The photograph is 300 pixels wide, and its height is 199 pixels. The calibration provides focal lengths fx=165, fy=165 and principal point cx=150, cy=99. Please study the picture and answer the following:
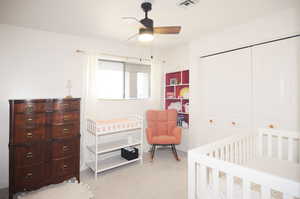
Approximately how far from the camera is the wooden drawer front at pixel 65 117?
2.34 m

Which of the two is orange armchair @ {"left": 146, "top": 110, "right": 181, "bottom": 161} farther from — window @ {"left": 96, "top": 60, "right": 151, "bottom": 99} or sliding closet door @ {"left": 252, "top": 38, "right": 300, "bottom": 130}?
sliding closet door @ {"left": 252, "top": 38, "right": 300, "bottom": 130}

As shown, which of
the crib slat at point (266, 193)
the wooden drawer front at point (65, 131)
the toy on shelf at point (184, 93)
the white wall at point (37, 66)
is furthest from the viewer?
the toy on shelf at point (184, 93)

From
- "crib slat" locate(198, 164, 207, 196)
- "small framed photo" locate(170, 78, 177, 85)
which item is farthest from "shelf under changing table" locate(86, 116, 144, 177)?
"crib slat" locate(198, 164, 207, 196)

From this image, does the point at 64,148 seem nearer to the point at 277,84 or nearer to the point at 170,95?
the point at 170,95

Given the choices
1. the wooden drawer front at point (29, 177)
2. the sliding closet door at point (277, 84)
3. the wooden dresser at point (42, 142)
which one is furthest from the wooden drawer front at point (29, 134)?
the sliding closet door at point (277, 84)

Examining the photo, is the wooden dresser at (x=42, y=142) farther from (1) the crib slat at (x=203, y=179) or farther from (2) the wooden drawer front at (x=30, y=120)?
(1) the crib slat at (x=203, y=179)

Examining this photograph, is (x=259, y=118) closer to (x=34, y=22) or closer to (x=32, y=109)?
(x=32, y=109)

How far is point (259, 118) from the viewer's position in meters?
2.52

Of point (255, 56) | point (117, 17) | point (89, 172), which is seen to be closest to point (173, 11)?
point (117, 17)

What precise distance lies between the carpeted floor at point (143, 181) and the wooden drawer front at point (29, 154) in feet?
1.85

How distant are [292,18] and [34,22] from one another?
358cm

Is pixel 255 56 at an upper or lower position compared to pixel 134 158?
upper

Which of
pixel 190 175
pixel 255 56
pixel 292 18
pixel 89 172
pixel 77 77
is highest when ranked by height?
pixel 292 18

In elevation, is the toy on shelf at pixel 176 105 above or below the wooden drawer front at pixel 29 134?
above
